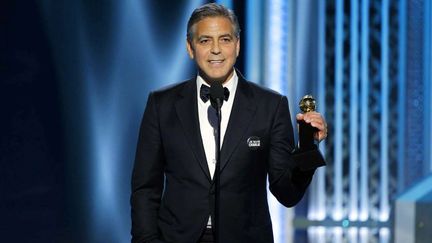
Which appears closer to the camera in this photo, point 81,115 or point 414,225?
point 414,225

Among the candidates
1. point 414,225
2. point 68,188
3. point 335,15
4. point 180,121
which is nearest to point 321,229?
point 335,15

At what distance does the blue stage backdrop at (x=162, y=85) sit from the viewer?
11.5 feet

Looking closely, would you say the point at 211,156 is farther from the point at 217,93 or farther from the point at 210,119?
the point at 217,93

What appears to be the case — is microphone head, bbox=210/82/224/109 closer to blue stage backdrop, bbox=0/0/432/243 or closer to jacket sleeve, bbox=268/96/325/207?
jacket sleeve, bbox=268/96/325/207

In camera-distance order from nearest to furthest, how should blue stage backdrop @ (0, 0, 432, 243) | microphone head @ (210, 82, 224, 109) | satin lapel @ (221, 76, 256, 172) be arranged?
microphone head @ (210, 82, 224, 109), satin lapel @ (221, 76, 256, 172), blue stage backdrop @ (0, 0, 432, 243)

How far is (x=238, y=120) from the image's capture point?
1.96 metres

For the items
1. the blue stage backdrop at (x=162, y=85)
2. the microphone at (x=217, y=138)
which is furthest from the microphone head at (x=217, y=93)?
the blue stage backdrop at (x=162, y=85)

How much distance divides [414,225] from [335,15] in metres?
3.66

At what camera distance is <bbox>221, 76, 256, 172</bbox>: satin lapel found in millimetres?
1931

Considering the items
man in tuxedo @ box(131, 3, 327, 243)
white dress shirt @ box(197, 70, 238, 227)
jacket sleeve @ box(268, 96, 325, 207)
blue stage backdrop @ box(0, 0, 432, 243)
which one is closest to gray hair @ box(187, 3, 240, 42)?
man in tuxedo @ box(131, 3, 327, 243)

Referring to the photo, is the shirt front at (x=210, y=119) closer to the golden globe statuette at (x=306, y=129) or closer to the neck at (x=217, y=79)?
the neck at (x=217, y=79)

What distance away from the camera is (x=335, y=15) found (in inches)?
202

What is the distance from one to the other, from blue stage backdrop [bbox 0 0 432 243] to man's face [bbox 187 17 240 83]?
3.76 ft

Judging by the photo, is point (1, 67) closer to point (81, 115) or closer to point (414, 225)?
point (81, 115)
